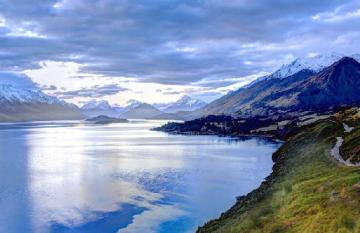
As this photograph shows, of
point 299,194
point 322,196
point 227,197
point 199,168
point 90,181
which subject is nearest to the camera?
point 322,196

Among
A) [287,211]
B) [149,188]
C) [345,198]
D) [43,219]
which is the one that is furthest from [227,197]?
[345,198]

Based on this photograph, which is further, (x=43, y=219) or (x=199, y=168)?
(x=199, y=168)

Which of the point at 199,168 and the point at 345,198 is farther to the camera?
the point at 199,168

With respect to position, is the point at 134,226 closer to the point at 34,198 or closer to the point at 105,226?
the point at 105,226

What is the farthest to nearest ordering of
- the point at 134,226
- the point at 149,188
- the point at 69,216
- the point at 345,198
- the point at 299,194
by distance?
the point at 149,188 < the point at 69,216 < the point at 134,226 < the point at 299,194 < the point at 345,198

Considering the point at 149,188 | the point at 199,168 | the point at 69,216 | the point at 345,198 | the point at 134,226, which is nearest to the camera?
the point at 345,198

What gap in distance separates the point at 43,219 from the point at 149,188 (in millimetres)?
32243

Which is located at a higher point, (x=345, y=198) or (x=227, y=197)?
(x=345, y=198)

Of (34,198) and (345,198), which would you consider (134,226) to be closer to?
(34,198)

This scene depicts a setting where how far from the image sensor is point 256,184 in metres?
104

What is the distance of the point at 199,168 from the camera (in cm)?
13962

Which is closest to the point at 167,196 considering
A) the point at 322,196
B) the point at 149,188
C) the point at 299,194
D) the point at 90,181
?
the point at 149,188

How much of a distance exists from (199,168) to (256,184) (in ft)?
123

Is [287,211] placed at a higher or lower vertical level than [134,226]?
higher
